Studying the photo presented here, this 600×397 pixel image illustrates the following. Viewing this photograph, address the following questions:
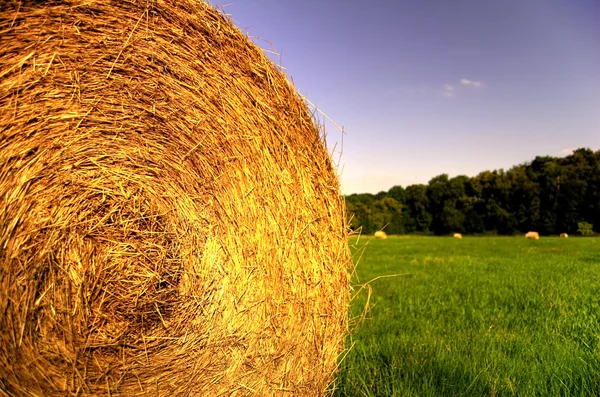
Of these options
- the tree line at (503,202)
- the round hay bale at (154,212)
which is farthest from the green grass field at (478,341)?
the tree line at (503,202)

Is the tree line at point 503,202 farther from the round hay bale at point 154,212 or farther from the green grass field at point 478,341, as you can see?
the round hay bale at point 154,212

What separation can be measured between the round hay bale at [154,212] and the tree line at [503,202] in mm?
41245

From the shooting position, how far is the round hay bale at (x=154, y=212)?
2371 mm

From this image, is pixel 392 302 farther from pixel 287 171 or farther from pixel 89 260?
pixel 89 260

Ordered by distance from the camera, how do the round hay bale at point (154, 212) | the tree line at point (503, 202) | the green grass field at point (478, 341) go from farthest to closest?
the tree line at point (503, 202) → the green grass field at point (478, 341) → the round hay bale at point (154, 212)

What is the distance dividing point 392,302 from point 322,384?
3.85 metres

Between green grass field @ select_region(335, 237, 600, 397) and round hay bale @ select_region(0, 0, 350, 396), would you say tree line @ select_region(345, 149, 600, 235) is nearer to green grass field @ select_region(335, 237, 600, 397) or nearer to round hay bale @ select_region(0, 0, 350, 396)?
green grass field @ select_region(335, 237, 600, 397)

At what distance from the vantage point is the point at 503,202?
54.9 meters

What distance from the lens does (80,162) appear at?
2502mm

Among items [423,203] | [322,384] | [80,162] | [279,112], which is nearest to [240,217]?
[279,112]

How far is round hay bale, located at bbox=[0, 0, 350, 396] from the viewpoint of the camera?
237 cm

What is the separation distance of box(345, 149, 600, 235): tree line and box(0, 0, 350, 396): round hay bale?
1624 inches

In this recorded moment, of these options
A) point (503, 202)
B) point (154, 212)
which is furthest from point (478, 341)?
point (503, 202)

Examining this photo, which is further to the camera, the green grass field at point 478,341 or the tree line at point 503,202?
the tree line at point 503,202
